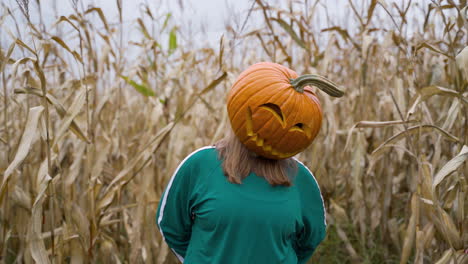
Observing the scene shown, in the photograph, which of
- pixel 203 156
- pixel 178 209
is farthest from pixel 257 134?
pixel 178 209

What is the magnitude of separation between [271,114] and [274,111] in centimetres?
2

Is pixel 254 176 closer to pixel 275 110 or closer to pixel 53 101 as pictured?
pixel 275 110

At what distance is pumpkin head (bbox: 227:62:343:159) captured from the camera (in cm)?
134

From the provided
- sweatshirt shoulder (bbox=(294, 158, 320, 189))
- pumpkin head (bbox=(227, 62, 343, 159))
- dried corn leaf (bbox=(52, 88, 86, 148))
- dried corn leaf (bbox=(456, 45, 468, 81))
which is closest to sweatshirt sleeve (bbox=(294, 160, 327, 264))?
sweatshirt shoulder (bbox=(294, 158, 320, 189))

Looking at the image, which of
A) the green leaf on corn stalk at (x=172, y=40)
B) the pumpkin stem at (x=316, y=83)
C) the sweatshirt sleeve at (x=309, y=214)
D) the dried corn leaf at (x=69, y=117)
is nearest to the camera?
the pumpkin stem at (x=316, y=83)

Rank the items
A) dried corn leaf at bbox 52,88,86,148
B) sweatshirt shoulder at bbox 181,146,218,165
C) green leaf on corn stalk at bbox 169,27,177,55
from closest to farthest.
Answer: sweatshirt shoulder at bbox 181,146,218,165 < dried corn leaf at bbox 52,88,86,148 < green leaf on corn stalk at bbox 169,27,177,55

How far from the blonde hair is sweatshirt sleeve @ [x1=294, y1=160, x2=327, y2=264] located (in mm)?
89

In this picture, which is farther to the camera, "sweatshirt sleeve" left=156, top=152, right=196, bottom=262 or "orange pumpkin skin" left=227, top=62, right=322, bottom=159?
"sweatshirt sleeve" left=156, top=152, right=196, bottom=262

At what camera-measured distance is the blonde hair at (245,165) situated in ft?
4.55

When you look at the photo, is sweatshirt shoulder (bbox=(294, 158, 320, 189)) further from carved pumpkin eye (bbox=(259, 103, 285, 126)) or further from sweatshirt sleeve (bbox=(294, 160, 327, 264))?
carved pumpkin eye (bbox=(259, 103, 285, 126))

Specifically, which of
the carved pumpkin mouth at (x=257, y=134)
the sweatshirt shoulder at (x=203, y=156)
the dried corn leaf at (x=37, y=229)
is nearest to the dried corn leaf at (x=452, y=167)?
the carved pumpkin mouth at (x=257, y=134)

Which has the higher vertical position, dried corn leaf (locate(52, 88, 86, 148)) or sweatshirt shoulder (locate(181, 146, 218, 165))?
dried corn leaf (locate(52, 88, 86, 148))

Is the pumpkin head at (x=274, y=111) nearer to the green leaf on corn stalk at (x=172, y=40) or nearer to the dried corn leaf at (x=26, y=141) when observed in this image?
the dried corn leaf at (x=26, y=141)

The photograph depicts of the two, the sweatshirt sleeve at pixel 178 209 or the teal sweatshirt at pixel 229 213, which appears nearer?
the teal sweatshirt at pixel 229 213
